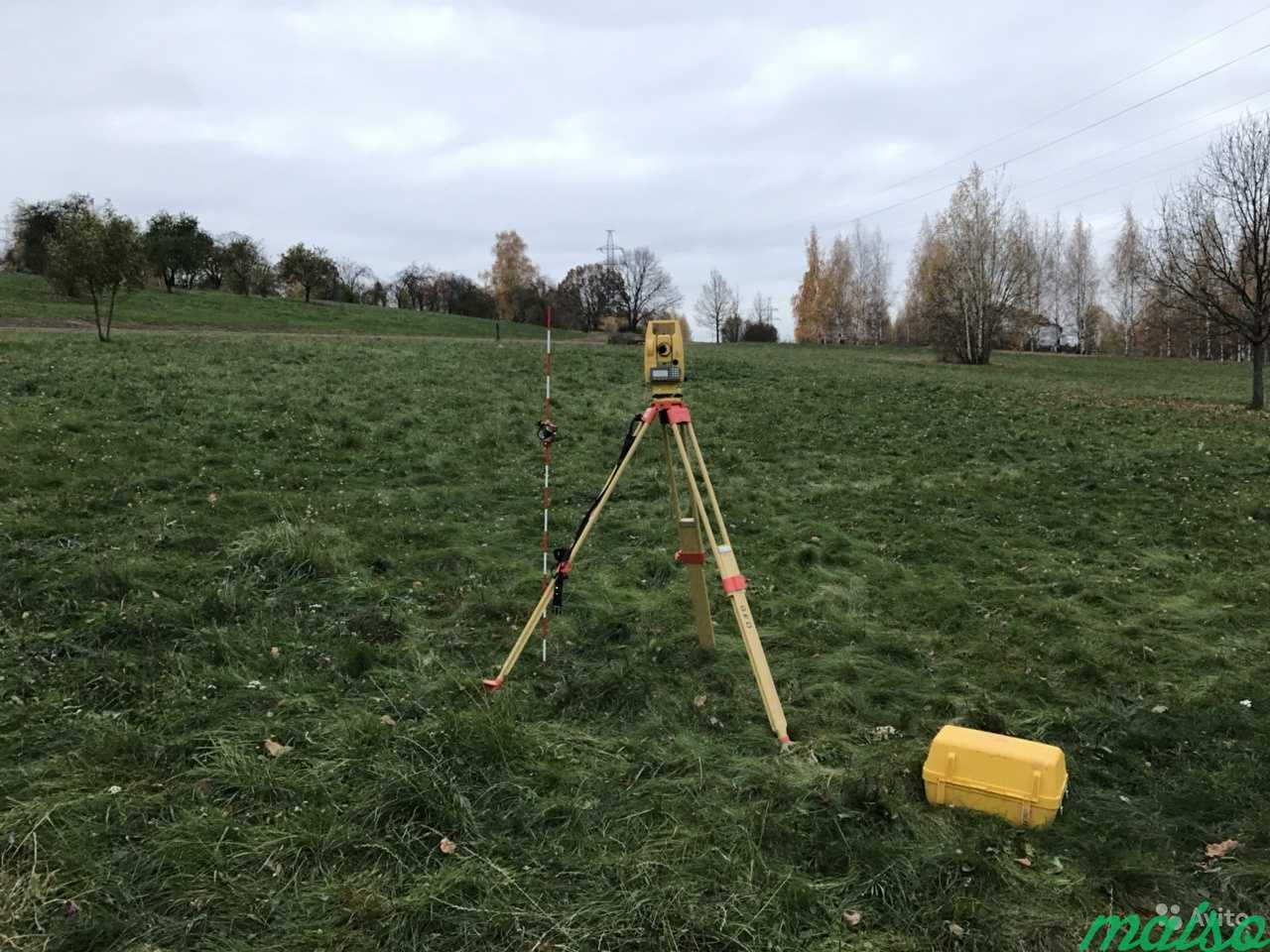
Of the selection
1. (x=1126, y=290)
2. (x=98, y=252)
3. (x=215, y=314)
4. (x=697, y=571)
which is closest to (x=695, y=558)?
(x=697, y=571)

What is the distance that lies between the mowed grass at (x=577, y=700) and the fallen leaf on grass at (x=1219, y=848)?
47mm

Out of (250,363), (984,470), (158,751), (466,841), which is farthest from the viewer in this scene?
(250,363)

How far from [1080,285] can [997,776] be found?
76122 millimetres

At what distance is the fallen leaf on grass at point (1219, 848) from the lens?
3.48m

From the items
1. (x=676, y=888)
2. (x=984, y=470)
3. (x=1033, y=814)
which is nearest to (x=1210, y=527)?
(x=984, y=470)

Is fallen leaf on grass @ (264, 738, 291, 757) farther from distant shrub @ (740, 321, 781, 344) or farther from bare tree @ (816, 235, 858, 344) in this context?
distant shrub @ (740, 321, 781, 344)

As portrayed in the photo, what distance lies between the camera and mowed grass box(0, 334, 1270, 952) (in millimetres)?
3227

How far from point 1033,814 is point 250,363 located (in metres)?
A: 18.0

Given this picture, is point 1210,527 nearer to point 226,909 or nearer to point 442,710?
→ point 442,710

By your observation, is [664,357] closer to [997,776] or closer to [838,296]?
[997,776]

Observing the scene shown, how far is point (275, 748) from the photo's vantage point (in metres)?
4.22

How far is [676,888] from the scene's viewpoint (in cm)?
327

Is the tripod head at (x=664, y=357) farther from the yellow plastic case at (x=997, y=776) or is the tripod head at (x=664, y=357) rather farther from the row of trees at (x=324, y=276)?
the row of trees at (x=324, y=276)

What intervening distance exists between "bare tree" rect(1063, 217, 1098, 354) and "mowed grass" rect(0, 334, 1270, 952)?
6461 centimetres
